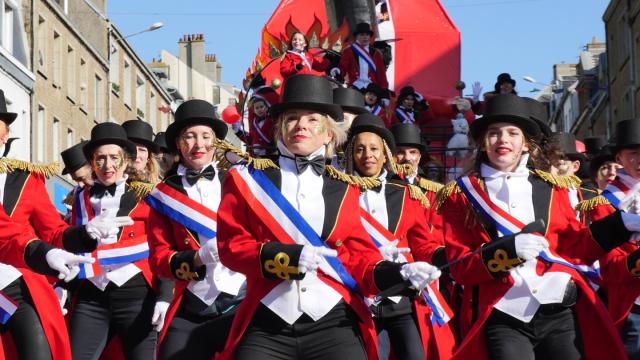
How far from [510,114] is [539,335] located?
1283mm

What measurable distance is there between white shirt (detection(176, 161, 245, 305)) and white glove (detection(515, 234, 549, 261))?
7.60ft

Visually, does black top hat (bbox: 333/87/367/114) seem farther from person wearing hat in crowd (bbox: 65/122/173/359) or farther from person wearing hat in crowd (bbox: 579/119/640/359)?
person wearing hat in crowd (bbox: 579/119/640/359)

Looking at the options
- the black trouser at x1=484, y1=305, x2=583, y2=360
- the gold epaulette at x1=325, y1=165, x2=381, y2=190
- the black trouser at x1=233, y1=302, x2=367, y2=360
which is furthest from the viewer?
the black trouser at x1=484, y1=305, x2=583, y2=360

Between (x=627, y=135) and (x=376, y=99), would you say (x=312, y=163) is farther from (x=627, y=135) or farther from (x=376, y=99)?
(x=376, y=99)

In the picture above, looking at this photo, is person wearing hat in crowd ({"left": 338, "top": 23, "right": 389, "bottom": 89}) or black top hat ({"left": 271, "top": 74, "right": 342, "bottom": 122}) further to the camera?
person wearing hat in crowd ({"left": 338, "top": 23, "right": 389, "bottom": 89})

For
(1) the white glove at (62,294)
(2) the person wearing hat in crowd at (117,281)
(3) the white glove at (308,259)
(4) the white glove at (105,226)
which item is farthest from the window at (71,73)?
(3) the white glove at (308,259)

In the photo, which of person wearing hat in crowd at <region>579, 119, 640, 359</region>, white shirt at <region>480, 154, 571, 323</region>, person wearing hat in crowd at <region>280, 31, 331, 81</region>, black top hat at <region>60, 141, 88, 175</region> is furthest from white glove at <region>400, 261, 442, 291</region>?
person wearing hat in crowd at <region>280, 31, 331, 81</region>

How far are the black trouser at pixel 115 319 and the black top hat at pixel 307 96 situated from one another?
10.4ft

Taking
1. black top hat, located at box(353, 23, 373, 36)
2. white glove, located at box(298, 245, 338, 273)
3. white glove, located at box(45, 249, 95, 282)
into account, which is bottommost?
white glove, located at box(298, 245, 338, 273)

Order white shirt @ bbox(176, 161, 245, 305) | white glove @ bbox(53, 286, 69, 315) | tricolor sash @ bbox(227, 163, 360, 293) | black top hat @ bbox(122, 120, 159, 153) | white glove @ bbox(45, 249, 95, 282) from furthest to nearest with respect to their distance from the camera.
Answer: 1. black top hat @ bbox(122, 120, 159, 153)
2. white glove @ bbox(53, 286, 69, 315)
3. white shirt @ bbox(176, 161, 245, 305)
4. white glove @ bbox(45, 249, 95, 282)
5. tricolor sash @ bbox(227, 163, 360, 293)

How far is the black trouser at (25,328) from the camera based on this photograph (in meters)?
8.55

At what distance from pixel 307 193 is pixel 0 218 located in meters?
2.36

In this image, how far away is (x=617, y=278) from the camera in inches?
349

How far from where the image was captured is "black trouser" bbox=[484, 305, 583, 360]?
7734 millimetres
